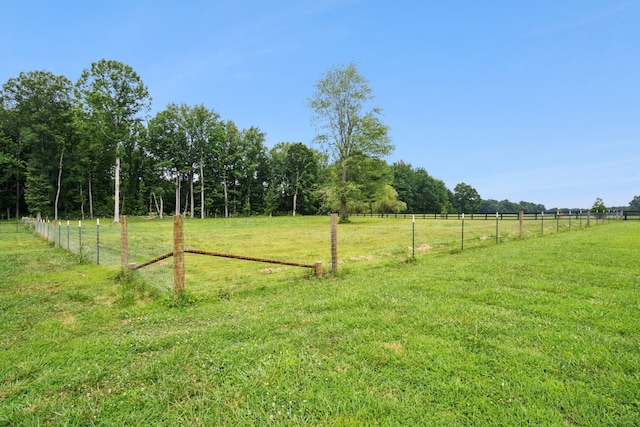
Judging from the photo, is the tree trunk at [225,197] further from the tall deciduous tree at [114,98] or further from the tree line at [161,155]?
the tall deciduous tree at [114,98]

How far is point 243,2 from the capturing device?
12.6m

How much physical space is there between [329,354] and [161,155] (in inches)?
1905

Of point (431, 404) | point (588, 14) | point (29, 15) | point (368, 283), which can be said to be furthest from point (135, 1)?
point (588, 14)

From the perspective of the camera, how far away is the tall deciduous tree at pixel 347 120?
3138 centimetres

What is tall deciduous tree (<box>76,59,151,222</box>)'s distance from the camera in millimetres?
32688

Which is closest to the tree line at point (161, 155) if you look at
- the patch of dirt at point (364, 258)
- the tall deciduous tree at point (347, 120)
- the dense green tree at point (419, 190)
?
the tall deciduous tree at point (347, 120)

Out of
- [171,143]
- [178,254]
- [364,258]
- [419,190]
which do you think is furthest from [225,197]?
[419,190]

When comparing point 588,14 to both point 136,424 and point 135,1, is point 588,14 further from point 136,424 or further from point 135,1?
point 136,424

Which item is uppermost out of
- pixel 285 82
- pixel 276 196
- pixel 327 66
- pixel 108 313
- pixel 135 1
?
pixel 327 66

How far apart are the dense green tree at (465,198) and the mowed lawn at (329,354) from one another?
10149 centimetres

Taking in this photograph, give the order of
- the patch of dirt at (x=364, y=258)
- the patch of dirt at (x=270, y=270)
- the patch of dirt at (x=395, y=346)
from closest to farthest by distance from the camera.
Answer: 1. the patch of dirt at (x=395, y=346)
2. the patch of dirt at (x=270, y=270)
3. the patch of dirt at (x=364, y=258)

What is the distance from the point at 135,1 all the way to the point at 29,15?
5.15 meters

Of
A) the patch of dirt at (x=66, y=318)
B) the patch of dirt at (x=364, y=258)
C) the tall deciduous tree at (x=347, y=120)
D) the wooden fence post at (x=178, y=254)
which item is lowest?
the patch of dirt at (x=66, y=318)

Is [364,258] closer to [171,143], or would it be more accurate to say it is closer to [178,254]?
[178,254]
